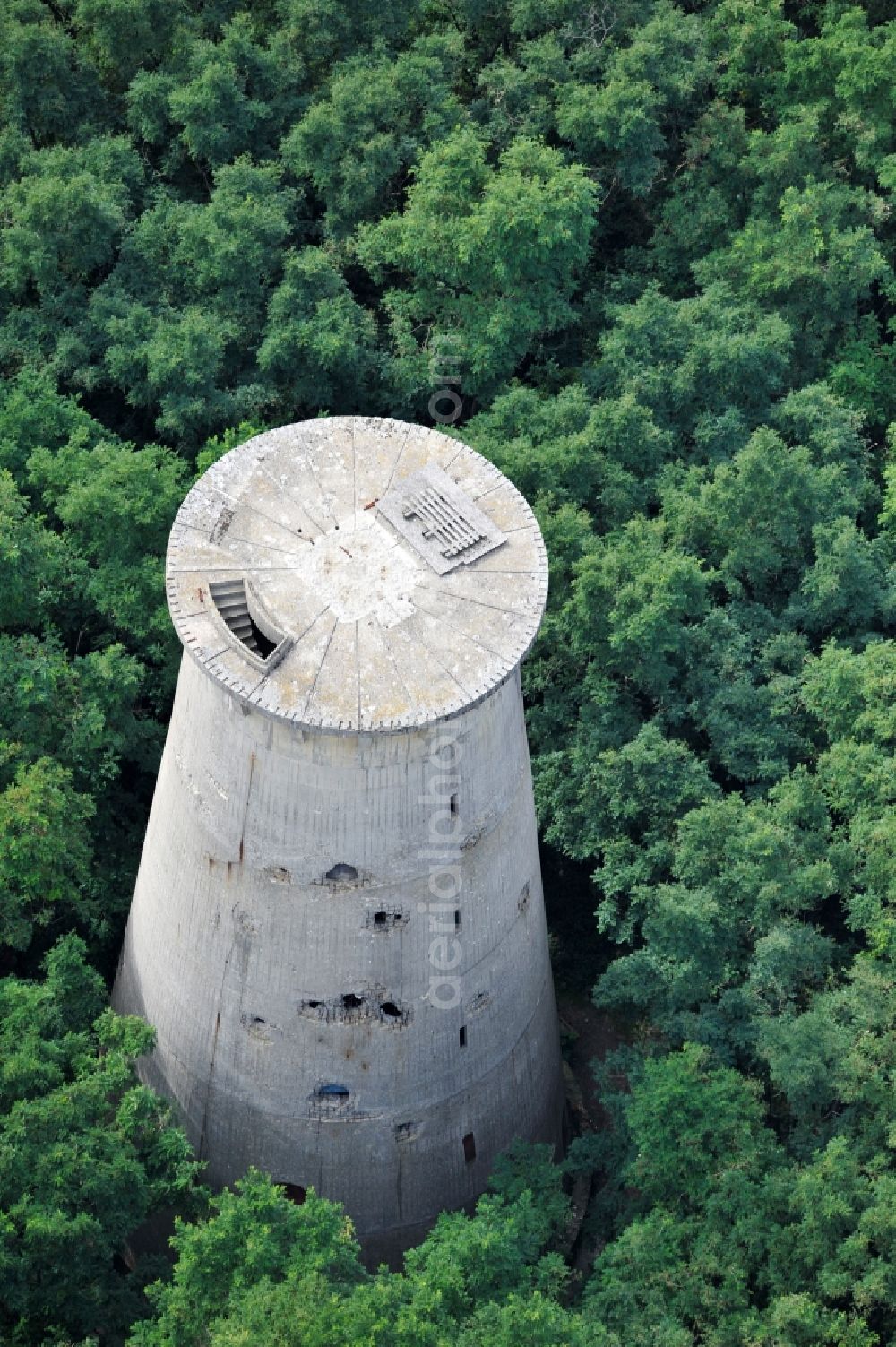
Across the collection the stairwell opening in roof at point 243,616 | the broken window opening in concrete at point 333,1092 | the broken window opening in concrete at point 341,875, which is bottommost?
the broken window opening in concrete at point 333,1092

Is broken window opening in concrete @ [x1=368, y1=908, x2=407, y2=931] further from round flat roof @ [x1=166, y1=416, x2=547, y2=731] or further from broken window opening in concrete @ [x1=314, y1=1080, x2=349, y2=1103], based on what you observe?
round flat roof @ [x1=166, y1=416, x2=547, y2=731]

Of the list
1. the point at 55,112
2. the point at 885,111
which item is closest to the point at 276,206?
the point at 55,112

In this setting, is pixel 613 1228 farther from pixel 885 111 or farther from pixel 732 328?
pixel 885 111

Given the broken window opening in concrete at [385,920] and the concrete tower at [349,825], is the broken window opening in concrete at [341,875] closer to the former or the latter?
the concrete tower at [349,825]

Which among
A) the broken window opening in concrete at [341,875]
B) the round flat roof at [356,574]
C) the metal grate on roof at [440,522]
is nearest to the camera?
the round flat roof at [356,574]

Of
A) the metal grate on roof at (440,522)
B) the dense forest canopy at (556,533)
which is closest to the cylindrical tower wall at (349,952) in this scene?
the dense forest canopy at (556,533)

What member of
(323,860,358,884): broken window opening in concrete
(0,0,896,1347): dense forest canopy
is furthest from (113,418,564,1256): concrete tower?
(0,0,896,1347): dense forest canopy
